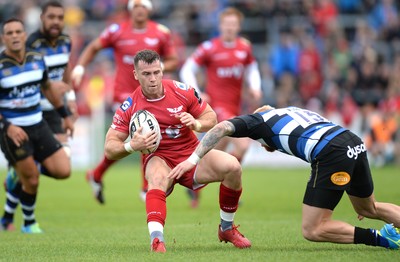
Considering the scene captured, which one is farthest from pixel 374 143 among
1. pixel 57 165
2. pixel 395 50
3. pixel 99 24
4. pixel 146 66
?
pixel 146 66

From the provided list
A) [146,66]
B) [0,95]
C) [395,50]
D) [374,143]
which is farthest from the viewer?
[395,50]

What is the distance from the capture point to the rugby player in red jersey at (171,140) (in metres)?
8.63

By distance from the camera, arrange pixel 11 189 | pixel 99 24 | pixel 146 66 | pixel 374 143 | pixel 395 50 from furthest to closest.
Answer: pixel 99 24 → pixel 395 50 → pixel 374 143 → pixel 11 189 → pixel 146 66

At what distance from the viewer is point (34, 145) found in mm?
11469

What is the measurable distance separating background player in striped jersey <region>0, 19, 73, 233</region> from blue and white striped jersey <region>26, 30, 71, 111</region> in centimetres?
93

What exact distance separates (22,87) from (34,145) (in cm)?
83

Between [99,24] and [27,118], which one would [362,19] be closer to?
[99,24]

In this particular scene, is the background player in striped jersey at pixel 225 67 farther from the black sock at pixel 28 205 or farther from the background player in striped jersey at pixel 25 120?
the black sock at pixel 28 205

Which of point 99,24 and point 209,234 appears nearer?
point 209,234

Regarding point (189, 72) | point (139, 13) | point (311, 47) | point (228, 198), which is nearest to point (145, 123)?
point (228, 198)

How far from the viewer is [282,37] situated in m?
25.6

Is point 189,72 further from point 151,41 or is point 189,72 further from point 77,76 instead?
point 77,76

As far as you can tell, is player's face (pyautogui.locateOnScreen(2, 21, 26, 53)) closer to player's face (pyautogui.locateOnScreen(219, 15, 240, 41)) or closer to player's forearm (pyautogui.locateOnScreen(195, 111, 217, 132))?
player's forearm (pyautogui.locateOnScreen(195, 111, 217, 132))

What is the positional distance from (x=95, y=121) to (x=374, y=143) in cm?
791
